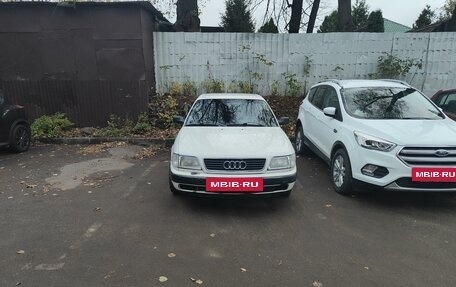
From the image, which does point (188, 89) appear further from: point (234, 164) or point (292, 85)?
point (234, 164)

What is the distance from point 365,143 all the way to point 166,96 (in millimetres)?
6676

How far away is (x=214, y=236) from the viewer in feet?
14.0

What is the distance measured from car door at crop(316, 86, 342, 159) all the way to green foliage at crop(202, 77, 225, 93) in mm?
4309

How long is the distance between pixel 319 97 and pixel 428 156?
9.21ft

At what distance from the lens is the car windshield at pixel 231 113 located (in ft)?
19.1

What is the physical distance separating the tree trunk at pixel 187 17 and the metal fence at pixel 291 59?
1650 mm

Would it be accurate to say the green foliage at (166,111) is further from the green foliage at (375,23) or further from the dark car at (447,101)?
the green foliage at (375,23)

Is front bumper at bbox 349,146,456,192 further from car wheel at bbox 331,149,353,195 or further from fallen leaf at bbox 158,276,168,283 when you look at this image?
fallen leaf at bbox 158,276,168,283

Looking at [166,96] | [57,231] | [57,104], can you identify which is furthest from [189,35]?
[57,231]

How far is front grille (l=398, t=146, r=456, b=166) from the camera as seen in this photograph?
484cm

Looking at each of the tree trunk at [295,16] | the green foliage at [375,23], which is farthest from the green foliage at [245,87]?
the green foliage at [375,23]

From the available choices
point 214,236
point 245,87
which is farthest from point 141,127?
point 214,236

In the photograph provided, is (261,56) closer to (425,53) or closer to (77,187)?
(425,53)

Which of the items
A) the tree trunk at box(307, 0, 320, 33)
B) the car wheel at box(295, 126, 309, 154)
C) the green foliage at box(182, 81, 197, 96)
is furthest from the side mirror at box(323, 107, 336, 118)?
the tree trunk at box(307, 0, 320, 33)
